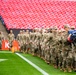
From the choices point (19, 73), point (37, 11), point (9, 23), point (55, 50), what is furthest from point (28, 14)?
point (19, 73)

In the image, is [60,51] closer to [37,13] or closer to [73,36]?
[73,36]

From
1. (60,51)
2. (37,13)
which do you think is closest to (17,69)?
(60,51)

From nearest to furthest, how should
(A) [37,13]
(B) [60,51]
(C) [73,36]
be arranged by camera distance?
(C) [73,36], (B) [60,51], (A) [37,13]

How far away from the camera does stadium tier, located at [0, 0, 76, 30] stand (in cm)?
4122

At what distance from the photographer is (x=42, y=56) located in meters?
20.6

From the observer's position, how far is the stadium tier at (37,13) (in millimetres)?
41219

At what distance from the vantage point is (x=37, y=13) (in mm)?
44438

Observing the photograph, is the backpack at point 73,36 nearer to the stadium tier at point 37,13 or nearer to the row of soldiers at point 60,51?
the row of soldiers at point 60,51

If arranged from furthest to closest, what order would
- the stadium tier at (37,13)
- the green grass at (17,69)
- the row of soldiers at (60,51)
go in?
the stadium tier at (37,13)
the row of soldiers at (60,51)
the green grass at (17,69)

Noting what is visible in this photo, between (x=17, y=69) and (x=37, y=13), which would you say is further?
(x=37, y=13)

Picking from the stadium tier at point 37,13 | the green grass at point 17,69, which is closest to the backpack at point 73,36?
the green grass at point 17,69

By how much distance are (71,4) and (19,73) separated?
3618 centimetres

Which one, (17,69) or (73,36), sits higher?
(73,36)

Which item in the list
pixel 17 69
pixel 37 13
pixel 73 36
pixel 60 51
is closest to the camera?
pixel 73 36
